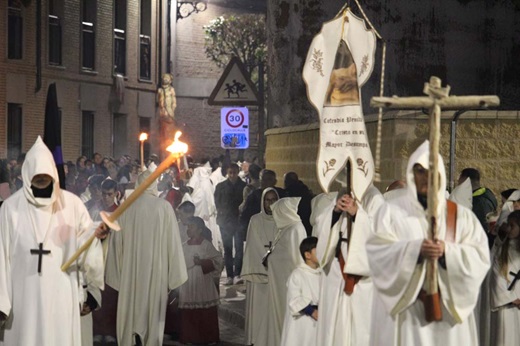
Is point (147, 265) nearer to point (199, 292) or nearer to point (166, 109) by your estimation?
point (199, 292)

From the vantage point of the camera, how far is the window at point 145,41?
151 feet

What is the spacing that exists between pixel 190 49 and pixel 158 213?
37.4m

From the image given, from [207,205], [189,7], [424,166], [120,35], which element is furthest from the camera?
[189,7]

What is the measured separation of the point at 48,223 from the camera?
11.6 m

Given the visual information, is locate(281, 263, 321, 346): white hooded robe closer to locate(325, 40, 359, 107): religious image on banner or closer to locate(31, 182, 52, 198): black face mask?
locate(325, 40, 359, 107): religious image on banner

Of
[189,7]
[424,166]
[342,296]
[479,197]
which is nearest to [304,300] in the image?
[342,296]

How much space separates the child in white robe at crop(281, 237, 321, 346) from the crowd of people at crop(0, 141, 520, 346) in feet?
0.04

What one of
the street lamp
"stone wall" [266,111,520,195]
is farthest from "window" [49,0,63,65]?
"stone wall" [266,111,520,195]

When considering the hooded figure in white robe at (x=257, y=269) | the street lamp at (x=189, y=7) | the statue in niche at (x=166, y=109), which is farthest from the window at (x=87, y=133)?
the hooded figure in white robe at (x=257, y=269)

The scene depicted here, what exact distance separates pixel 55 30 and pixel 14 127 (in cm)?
347

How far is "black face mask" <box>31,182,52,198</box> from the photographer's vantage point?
11.6 m

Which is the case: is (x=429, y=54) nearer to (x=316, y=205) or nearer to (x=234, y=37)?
(x=316, y=205)

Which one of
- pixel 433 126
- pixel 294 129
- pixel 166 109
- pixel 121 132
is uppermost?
pixel 166 109

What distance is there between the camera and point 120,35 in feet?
145
